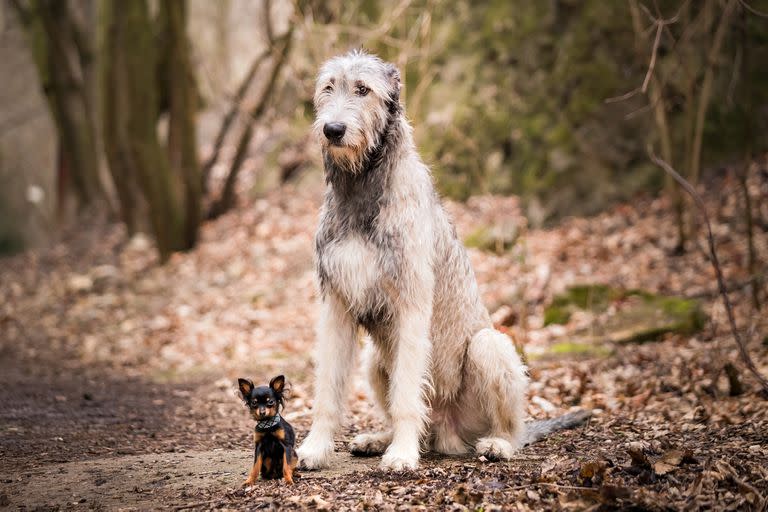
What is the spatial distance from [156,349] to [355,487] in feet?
20.6

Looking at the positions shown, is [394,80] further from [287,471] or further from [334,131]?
[287,471]

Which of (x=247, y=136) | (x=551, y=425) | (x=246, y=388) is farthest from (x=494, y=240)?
(x=246, y=388)

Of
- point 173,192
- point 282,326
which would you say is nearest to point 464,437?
point 282,326

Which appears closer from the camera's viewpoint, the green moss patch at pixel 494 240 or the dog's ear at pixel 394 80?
the dog's ear at pixel 394 80

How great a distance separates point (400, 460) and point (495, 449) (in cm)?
65

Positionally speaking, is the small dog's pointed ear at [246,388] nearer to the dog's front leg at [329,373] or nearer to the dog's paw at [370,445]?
the dog's front leg at [329,373]

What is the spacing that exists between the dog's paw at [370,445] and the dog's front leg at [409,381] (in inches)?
17.7

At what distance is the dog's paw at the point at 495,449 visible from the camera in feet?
14.6

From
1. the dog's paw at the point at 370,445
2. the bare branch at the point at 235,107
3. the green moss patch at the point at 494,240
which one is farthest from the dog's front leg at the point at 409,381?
the bare branch at the point at 235,107

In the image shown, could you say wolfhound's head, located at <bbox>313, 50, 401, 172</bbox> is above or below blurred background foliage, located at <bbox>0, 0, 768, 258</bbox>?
below

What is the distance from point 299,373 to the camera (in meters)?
7.75

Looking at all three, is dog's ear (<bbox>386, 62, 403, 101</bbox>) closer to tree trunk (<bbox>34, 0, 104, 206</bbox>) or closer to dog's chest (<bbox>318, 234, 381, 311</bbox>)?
dog's chest (<bbox>318, 234, 381, 311</bbox>)

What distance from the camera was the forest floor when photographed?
3738 mm

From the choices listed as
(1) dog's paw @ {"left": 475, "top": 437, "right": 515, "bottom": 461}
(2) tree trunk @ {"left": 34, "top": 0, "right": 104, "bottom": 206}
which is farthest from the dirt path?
(2) tree trunk @ {"left": 34, "top": 0, "right": 104, "bottom": 206}
